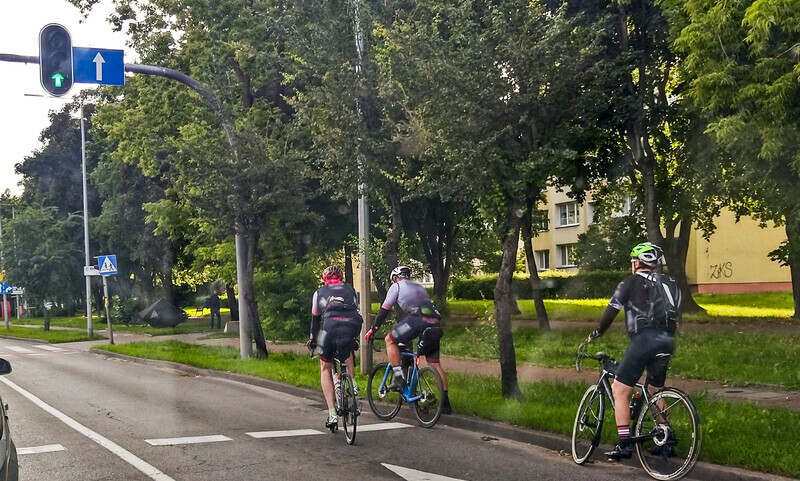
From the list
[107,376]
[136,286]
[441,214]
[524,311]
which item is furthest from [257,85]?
[136,286]

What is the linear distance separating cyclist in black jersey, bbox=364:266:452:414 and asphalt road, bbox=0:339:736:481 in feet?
2.35

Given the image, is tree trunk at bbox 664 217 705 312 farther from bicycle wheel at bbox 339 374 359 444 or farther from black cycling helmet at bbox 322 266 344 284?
bicycle wheel at bbox 339 374 359 444

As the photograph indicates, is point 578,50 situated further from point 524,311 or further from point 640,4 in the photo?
point 524,311

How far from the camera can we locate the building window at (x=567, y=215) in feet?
199

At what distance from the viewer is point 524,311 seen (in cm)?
3775

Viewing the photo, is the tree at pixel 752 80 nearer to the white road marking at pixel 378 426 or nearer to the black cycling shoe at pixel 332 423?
the white road marking at pixel 378 426

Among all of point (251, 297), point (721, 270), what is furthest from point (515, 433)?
point (721, 270)

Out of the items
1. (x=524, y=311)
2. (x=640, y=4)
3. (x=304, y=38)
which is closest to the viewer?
(x=304, y=38)

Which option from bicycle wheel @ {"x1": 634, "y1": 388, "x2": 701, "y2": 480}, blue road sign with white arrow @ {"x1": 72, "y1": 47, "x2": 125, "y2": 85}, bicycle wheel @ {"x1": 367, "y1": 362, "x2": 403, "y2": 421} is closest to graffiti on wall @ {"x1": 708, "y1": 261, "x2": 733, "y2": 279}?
blue road sign with white arrow @ {"x1": 72, "y1": 47, "x2": 125, "y2": 85}

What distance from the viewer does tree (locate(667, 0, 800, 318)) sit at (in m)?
12.2

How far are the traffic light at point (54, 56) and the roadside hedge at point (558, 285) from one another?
100 feet

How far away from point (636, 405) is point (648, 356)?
467 millimetres

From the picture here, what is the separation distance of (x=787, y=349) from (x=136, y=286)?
5183 cm

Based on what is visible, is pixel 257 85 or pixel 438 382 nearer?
pixel 438 382
